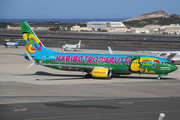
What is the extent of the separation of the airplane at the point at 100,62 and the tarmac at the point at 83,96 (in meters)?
1.42

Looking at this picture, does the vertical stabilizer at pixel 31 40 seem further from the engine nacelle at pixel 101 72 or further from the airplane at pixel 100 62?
the engine nacelle at pixel 101 72

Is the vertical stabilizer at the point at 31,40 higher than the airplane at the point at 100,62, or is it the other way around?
the vertical stabilizer at the point at 31,40

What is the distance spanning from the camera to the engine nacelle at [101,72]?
43594 millimetres

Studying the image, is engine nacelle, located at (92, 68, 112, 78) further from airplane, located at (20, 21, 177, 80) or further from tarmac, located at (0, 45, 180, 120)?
tarmac, located at (0, 45, 180, 120)

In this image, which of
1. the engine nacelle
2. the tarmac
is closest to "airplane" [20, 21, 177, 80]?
the engine nacelle

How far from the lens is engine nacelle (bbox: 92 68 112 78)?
43594 mm

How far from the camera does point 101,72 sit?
43875 mm

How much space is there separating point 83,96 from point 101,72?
11.6 m

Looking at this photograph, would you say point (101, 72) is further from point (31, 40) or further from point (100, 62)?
point (31, 40)

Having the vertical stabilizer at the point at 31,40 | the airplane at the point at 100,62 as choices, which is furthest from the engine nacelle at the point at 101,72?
the vertical stabilizer at the point at 31,40

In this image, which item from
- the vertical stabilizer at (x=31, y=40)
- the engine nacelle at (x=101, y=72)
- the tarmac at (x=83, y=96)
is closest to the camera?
the tarmac at (x=83, y=96)

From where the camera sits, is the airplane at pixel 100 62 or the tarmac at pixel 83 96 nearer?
the tarmac at pixel 83 96

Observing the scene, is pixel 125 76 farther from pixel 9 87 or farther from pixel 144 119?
pixel 144 119

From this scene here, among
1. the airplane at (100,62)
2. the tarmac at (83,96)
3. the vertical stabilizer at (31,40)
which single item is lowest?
the tarmac at (83,96)
